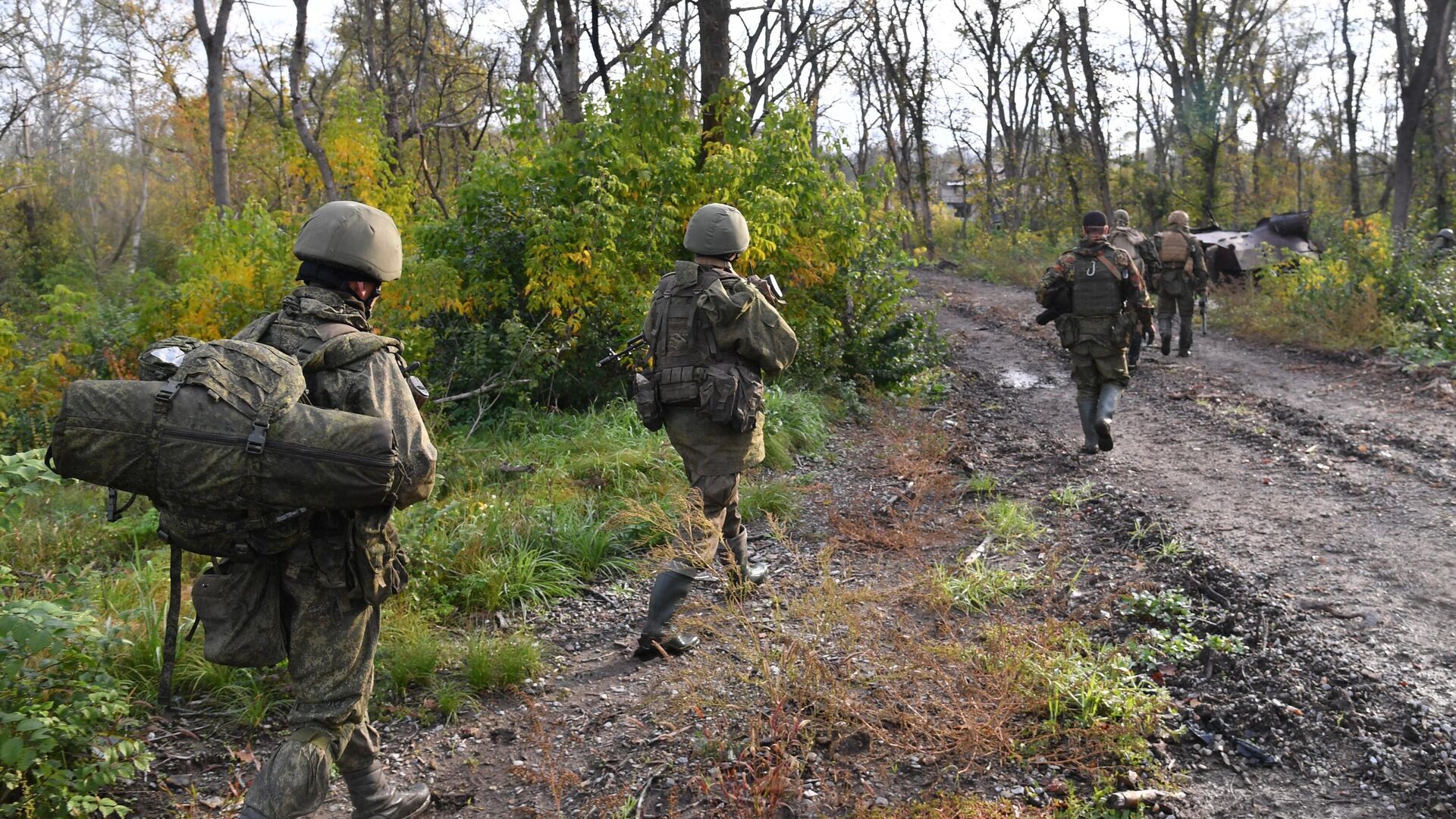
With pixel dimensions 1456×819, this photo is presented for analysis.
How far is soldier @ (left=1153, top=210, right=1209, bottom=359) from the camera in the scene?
465 inches

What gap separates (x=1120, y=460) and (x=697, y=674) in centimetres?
489

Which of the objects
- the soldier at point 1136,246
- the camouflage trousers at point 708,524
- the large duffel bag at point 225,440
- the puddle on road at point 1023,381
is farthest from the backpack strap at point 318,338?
the soldier at point 1136,246

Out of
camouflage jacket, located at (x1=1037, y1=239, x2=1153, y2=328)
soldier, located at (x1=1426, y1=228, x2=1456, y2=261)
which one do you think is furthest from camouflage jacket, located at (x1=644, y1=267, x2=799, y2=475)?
soldier, located at (x1=1426, y1=228, x2=1456, y2=261)

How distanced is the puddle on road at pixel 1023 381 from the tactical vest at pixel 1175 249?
7.66ft

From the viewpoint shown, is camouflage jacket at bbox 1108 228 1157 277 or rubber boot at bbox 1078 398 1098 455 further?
camouflage jacket at bbox 1108 228 1157 277

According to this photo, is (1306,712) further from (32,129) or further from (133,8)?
(32,129)

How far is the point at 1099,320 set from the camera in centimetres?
726

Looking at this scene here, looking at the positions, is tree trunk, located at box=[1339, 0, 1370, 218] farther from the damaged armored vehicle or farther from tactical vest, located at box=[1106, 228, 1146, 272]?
tactical vest, located at box=[1106, 228, 1146, 272]

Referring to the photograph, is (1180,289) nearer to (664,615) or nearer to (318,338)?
(664,615)

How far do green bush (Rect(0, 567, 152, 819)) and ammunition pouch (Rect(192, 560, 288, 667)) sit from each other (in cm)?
59

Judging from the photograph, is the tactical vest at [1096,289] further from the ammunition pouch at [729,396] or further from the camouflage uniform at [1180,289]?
the camouflage uniform at [1180,289]

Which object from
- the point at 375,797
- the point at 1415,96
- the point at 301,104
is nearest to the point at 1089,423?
the point at 375,797

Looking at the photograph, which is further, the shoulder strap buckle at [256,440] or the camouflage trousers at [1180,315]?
the camouflage trousers at [1180,315]

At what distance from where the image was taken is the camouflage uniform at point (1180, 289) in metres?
11.8
